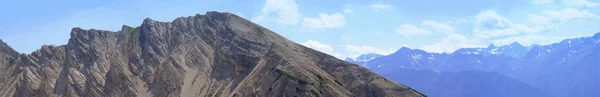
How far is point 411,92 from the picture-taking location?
184750 millimetres

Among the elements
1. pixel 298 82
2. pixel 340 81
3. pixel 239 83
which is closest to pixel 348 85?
pixel 340 81

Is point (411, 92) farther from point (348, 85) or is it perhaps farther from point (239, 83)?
point (239, 83)

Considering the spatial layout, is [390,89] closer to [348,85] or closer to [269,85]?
[348,85]

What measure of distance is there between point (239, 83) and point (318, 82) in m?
25.0

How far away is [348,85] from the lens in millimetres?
191250

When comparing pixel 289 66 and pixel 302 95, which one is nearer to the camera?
pixel 302 95

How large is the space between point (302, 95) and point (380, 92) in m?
22.3

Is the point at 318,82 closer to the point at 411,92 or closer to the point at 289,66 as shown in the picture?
the point at 289,66

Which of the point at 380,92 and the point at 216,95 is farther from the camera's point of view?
the point at 216,95

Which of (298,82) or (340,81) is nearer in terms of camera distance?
(298,82)

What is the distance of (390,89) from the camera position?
184625 millimetres

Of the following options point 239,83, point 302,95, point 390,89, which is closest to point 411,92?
point 390,89

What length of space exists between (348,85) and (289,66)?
17027 mm

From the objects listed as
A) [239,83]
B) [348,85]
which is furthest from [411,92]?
[239,83]
